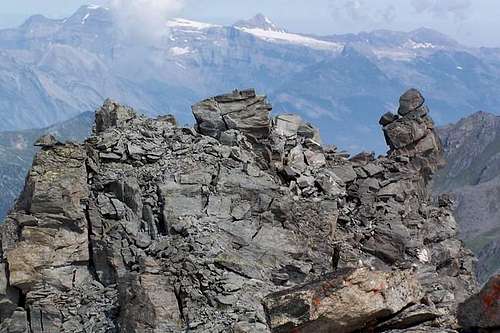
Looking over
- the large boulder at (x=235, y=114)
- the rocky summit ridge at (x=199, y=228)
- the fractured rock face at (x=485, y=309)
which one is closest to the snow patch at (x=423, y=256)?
the rocky summit ridge at (x=199, y=228)

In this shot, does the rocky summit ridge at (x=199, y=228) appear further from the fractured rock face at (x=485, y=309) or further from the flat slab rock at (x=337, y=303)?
the fractured rock face at (x=485, y=309)

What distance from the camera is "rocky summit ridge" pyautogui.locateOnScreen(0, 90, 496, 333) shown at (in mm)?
31844

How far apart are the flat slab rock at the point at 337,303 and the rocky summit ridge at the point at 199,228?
71.1 inches

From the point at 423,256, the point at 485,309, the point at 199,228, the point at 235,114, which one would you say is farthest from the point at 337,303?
the point at 235,114

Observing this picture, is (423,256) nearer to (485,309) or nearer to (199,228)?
(199,228)

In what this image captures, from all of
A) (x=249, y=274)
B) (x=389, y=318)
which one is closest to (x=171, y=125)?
(x=249, y=274)

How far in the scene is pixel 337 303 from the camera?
19250 millimetres

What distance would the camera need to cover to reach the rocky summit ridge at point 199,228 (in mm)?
31844

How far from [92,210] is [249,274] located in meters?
9.86

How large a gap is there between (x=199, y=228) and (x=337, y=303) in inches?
662

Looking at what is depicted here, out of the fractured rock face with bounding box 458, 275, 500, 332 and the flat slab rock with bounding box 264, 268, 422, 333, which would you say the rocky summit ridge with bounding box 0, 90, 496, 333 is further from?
the fractured rock face with bounding box 458, 275, 500, 332

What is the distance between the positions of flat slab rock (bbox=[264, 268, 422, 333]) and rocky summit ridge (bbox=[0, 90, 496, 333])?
1.81m

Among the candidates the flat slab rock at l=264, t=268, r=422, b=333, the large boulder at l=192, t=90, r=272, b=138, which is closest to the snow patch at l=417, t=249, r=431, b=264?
the large boulder at l=192, t=90, r=272, b=138

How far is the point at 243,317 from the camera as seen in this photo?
2988cm
